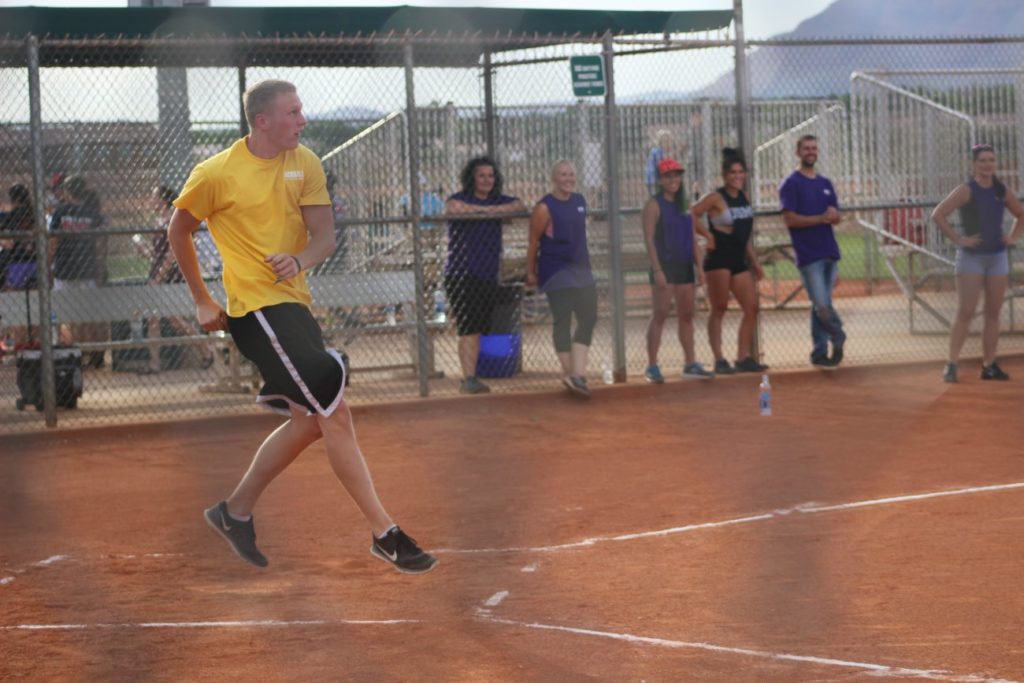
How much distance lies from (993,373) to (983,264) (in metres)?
0.99

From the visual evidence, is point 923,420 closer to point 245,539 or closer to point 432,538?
point 432,538

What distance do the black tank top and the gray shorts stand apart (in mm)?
1808

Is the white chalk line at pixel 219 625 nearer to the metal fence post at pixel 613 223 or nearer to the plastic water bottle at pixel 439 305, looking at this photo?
the metal fence post at pixel 613 223

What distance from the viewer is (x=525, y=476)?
1042cm

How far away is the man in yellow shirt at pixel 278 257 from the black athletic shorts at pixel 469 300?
747 centimetres

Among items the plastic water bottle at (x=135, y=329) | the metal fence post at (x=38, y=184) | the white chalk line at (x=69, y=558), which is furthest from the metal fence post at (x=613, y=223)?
the white chalk line at (x=69, y=558)

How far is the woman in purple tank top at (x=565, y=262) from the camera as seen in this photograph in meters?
13.7

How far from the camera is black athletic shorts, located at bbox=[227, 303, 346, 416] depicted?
21.4 feet

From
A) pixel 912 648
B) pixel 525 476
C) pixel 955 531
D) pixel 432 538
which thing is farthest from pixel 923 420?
pixel 912 648

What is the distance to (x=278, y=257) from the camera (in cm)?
643

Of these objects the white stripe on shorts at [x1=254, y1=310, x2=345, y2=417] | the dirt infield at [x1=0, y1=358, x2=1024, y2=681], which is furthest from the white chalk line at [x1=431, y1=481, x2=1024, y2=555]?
the white stripe on shorts at [x1=254, y1=310, x2=345, y2=417]

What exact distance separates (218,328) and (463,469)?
14.2 feet

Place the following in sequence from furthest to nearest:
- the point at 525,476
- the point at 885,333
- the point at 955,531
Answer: the point at 885,333 → the point at 525,476 → the point at 955,531

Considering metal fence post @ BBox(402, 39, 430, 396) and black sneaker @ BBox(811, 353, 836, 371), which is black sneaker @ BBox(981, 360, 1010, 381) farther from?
metal fence post @ BBox(402, 39, 430, 396)
